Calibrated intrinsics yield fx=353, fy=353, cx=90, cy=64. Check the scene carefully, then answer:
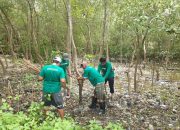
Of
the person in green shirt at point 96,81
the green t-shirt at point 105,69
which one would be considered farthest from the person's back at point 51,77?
the green t-shirt at point 105,69

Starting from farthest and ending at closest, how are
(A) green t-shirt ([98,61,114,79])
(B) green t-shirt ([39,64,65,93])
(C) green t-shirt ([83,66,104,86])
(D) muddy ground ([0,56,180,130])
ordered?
(A) green t-shirt ([98,61,114,79])
(C) green t-shirt ([83,66,104,86])
(D) muddy ground ([0,56,180,130])
(B) green t-shirt ([39,64,65,93])

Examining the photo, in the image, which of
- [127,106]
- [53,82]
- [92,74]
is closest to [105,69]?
[127,106]

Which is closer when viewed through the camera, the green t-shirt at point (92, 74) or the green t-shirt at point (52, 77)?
the green t-shirt at point (52, 77)

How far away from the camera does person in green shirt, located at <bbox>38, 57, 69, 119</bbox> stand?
34.2 feet

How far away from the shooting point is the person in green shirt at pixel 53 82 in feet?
34.2

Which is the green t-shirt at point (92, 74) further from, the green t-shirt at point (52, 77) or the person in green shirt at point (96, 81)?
the green t-shirt at point (52, 77)

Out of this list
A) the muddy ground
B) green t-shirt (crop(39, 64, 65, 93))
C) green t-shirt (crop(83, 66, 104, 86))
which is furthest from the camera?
green t-shirt (crop(83, 66, 104, 86))

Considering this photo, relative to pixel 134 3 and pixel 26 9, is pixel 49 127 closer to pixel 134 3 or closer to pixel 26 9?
pixel 134 3

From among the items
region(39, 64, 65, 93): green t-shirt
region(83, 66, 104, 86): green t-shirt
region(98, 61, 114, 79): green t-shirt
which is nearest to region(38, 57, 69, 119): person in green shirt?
region(39, 64, 65, 93): green t-shirt

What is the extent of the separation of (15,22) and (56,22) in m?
4.03

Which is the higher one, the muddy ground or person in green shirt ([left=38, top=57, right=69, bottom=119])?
person in green shirt ([left=38, top=57, right=69, bottom=119])

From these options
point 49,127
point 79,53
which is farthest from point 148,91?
point 79,53

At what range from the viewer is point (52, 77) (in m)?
10.5

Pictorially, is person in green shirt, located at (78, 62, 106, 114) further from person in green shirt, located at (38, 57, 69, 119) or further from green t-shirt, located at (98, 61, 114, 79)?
person in green shirt, located at (38, 57, 69, 119)
